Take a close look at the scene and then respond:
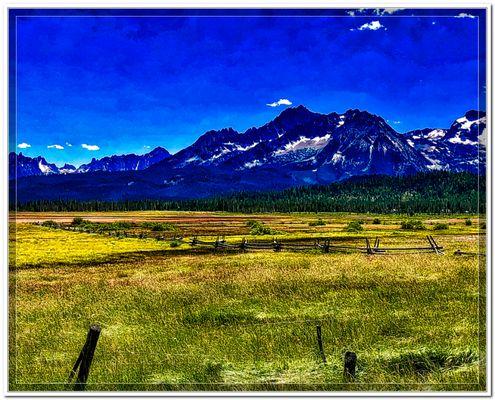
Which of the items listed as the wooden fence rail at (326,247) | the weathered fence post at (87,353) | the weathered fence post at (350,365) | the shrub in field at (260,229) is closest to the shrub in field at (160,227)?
the shrub in field at (260,229)

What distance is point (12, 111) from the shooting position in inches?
393

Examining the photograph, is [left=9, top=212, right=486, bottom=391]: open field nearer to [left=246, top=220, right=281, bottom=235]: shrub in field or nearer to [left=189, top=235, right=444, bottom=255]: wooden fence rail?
[left=189, top=235, right=444, bottom=255]: wooden fence rail

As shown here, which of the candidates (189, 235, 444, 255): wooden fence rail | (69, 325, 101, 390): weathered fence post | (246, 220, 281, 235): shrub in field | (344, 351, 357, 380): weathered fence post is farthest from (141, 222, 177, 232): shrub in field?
(344, 351, 357, 380): weathered fence post

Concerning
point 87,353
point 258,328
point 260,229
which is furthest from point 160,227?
point 87,353

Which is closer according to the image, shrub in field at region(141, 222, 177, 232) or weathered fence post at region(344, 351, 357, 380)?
weathered fence post at region(344, 351, 357, 380)

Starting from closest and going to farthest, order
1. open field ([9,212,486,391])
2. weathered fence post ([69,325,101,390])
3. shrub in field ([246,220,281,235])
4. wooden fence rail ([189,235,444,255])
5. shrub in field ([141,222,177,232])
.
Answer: weathered fence post ([69,325,101,390]), open field ([9,212,486,391]), wooden fence rail ([189,235,444,255]), shrub in field ([246,220,281,235]), shrub in field ([141,222,177,232])

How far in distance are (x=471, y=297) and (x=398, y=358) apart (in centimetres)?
565

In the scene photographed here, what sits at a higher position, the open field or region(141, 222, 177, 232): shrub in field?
region(141, 222, 177, 232): shrub in field

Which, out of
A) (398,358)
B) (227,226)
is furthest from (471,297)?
(227,226)

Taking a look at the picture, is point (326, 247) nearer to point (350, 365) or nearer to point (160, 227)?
point (350, 365)

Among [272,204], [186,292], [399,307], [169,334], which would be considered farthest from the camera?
[272,204]

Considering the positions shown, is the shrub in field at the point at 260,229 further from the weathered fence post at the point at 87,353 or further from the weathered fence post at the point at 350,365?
the weathered fence post at the point at 87,353

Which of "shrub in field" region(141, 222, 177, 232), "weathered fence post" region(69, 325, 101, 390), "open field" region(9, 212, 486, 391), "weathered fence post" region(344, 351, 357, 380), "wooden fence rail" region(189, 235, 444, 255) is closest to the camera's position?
"weathered fence post" region(69, 325, 101, 390)
